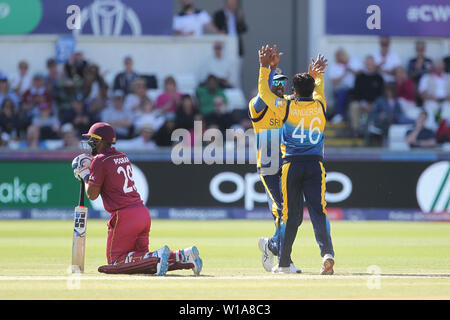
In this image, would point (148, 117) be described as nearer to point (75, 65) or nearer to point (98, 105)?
point (98, 105)

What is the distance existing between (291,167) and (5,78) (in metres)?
13.7

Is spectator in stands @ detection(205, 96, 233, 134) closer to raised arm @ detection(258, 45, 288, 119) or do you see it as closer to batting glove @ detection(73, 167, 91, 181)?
raised arm @ detection(258, 45, 288, 119)

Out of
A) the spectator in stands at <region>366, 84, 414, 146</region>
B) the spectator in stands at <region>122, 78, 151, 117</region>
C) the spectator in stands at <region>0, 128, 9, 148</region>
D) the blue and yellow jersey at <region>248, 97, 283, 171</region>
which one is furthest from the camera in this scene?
the spectator in stands at <region>122, 78, 151, 117</region>

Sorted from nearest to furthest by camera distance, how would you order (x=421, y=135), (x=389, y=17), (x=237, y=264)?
(x=237, y=264) → (x=421, y=135) → (x=389, y=17)

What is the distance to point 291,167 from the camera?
372 inches

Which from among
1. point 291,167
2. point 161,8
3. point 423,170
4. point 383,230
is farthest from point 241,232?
point 161,8

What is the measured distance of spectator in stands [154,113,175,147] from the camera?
19922mm

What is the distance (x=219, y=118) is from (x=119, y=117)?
230 centimetres

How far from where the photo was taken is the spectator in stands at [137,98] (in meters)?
21.0

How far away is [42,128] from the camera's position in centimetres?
2045

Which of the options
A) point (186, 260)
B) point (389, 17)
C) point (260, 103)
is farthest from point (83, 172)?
point (389, 17)

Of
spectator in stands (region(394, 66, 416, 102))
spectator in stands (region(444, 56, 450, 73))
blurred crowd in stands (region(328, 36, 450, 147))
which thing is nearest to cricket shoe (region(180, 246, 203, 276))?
blurred crowd in stands (region(328, 36, 450, 147))

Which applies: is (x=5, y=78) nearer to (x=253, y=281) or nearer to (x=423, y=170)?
(x=423, y=170)

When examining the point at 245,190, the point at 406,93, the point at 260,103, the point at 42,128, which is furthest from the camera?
the point at 406,93
